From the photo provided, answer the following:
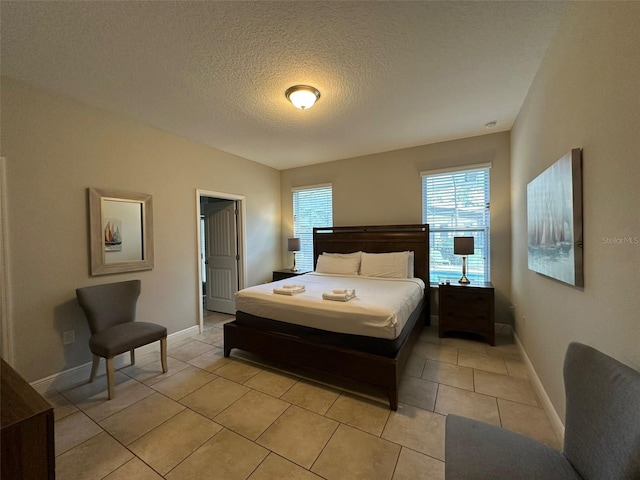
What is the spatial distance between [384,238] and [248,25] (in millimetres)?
3202

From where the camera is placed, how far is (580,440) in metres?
1.03

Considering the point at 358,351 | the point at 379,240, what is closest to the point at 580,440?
the point at 358,351

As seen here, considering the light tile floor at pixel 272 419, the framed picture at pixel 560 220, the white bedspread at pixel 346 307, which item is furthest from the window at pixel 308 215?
the framed picture at pixel 560 220

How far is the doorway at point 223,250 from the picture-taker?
4512 mm

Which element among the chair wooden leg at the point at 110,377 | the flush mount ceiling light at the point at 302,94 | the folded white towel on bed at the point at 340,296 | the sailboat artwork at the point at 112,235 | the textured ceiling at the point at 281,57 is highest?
the textured ceiling at the point at 281,57

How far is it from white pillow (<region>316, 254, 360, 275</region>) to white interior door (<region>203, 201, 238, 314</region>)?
1590 millimetres

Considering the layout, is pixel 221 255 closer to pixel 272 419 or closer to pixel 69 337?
pixel 69 337

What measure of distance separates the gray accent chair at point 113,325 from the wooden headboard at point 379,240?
2.79 m

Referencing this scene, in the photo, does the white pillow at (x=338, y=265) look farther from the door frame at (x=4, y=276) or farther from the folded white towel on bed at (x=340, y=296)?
the door frame at (x=4, y=276)

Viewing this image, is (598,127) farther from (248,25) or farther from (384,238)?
(384,238)

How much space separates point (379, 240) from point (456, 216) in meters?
1.19

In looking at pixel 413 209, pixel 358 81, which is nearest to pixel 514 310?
pixel 413 209

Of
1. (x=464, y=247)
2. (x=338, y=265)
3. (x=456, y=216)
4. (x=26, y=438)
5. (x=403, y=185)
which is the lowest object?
(x=26, y=438)

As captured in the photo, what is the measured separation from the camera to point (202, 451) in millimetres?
1667
